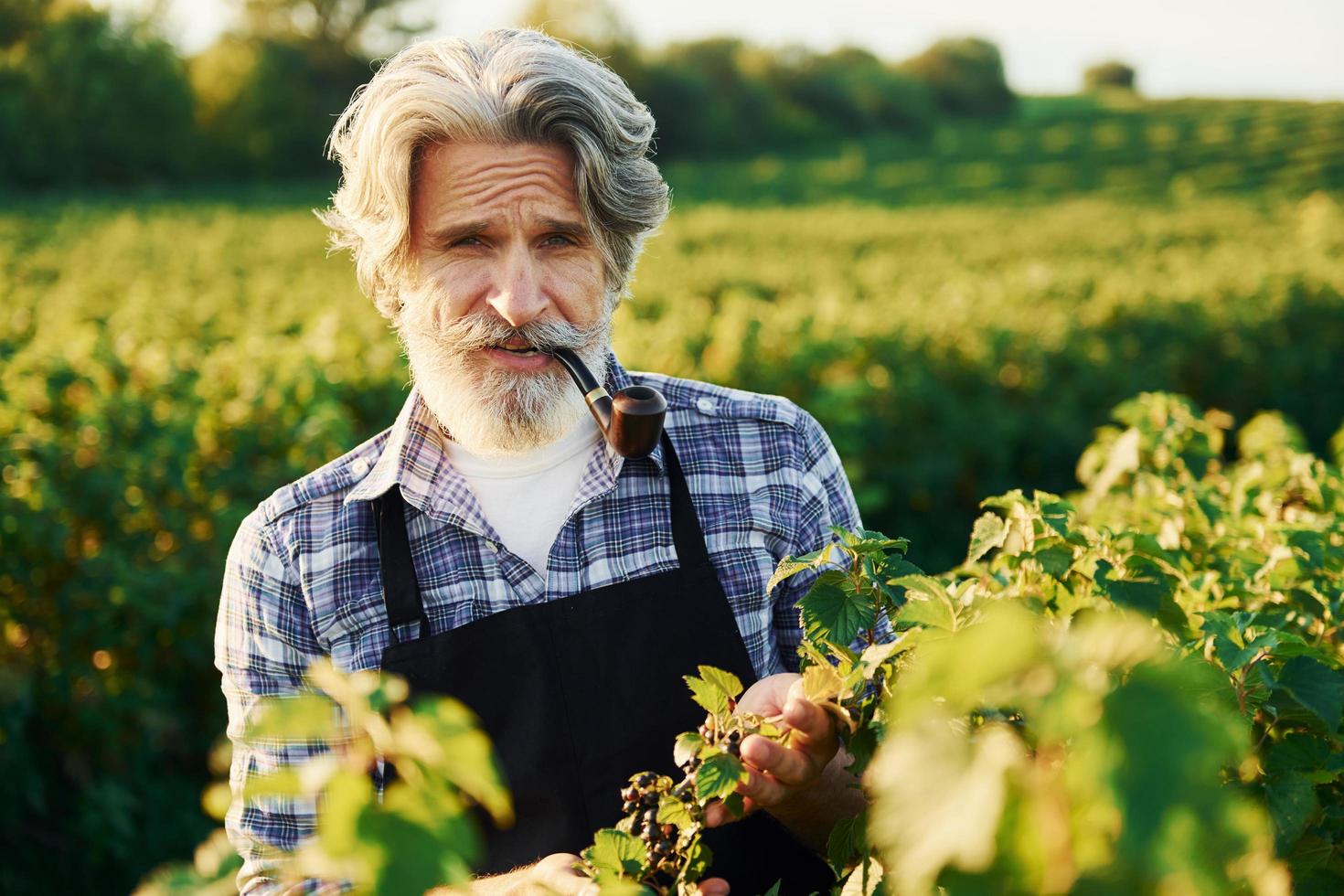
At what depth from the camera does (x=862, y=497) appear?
4906 mm

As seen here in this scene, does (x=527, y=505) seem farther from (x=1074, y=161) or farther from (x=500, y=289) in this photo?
(x=1074, y=161)

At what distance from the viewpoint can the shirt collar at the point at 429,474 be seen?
172 centimetres

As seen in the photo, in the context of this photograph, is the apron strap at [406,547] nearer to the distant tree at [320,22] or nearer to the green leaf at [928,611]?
the green leaf at [928,611]

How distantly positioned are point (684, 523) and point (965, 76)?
76.6 m

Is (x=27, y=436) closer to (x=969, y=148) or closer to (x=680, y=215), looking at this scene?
(x=680, y=215)

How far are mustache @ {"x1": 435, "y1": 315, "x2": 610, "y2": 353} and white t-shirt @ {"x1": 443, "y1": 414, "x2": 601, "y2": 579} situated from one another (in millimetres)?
165

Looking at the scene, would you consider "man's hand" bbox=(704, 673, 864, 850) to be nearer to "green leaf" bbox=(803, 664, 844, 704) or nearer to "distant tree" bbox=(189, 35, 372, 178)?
"green leaf" bbox=(803, 664, 844, 704)

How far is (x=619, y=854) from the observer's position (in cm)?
94

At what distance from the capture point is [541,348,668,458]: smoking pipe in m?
1.61

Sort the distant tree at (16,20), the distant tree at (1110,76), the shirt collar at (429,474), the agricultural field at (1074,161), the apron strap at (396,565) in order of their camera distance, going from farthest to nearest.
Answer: the distant tree at (1110,76) < the agricultural field at (1074,161) < the distant tree at (16,20) < the shirt collar at (429,474) < the apron strap at (396,565)

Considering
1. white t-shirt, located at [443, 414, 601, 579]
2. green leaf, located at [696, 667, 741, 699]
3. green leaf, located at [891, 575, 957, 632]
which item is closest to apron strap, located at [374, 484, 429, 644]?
white t-shirt, located at [443, 414, 601, 579]

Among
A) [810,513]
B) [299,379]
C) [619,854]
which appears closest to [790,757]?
[619,854]

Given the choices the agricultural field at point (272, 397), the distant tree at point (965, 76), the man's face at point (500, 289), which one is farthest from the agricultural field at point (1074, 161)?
the man's face at point (500, 289)

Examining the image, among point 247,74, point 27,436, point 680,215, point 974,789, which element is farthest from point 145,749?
point 247,74
